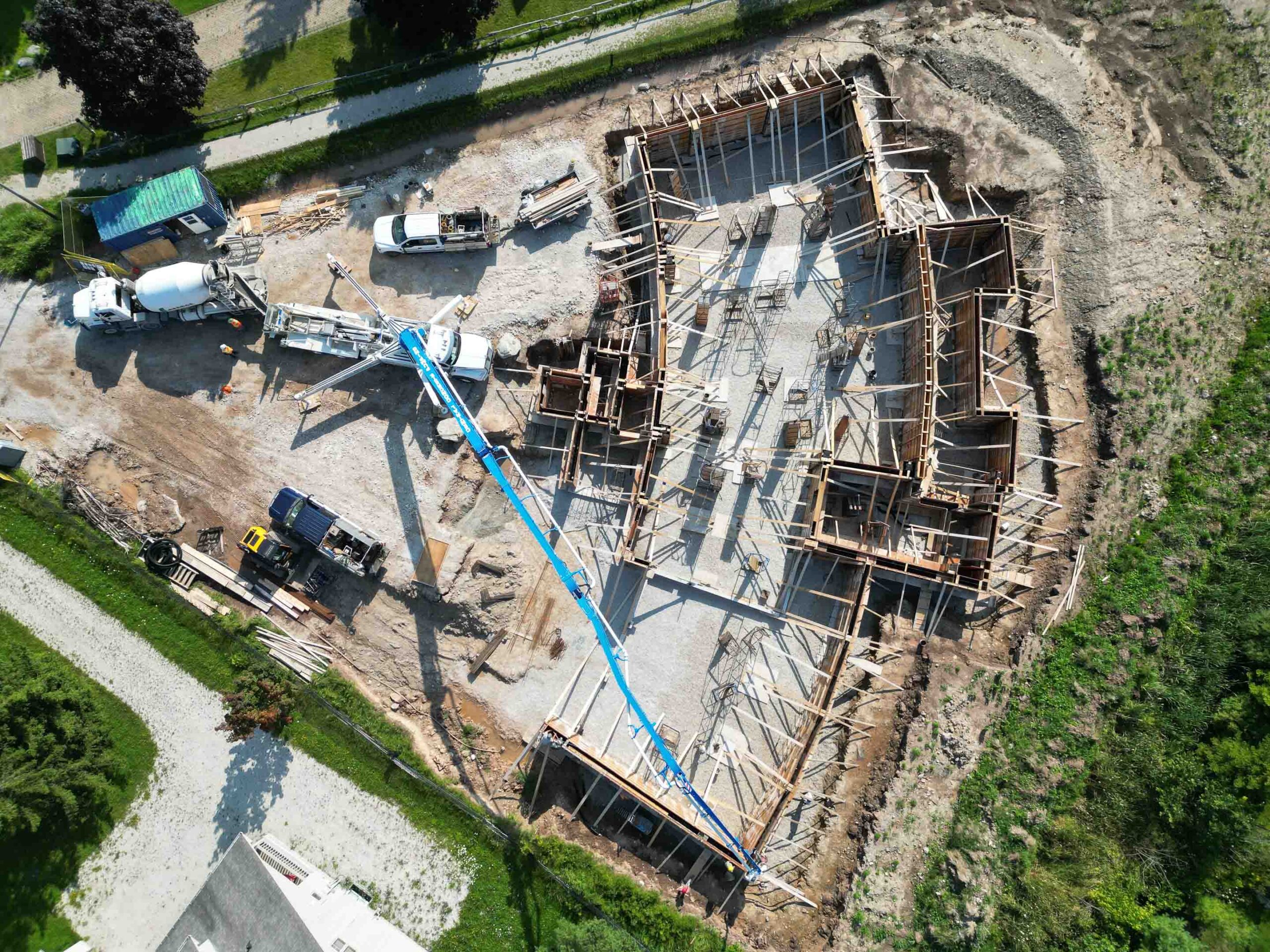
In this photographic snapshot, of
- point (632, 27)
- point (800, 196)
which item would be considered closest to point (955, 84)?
point (800, 196)

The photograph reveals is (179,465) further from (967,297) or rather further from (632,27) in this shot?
(967,297)

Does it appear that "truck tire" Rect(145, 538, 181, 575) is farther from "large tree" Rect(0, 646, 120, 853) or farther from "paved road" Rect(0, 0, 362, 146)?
"paved road" Rect(0, 0, 362, 146)

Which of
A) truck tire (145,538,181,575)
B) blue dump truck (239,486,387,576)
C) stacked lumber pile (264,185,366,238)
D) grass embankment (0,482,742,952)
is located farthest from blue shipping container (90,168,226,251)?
truck tire (145,538,181,575)

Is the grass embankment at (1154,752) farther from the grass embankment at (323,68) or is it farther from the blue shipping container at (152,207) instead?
the blue shipping container at (152,207)

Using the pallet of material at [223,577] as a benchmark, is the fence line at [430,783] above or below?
below

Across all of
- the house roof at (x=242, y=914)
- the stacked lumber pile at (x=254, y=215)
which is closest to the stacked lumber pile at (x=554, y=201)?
the stacked lumber pile at (x=254, y=215)

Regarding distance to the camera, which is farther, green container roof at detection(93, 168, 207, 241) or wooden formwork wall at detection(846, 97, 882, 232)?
wooden formwork wall at detection(846, 97, 882, 232)
